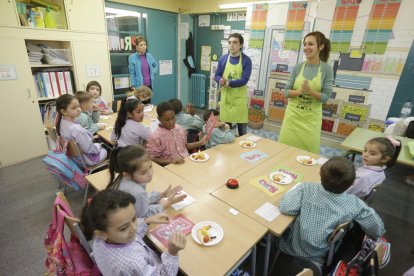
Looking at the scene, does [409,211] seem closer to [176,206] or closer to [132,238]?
[176,206]

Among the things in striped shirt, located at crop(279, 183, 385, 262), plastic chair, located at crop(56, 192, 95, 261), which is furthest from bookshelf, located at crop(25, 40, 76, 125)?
striped shirt, located at crop(279, 183, 385, 262)

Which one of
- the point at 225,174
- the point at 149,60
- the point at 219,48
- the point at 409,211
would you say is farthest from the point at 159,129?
the point at 219,48

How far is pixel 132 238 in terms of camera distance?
1.01 meters

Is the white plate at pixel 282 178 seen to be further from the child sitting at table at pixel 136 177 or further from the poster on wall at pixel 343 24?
the poster on wall at pixel 343 24

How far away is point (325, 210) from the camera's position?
1.32m

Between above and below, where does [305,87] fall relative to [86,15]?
below

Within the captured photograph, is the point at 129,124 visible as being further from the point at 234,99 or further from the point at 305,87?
the point at 305,87

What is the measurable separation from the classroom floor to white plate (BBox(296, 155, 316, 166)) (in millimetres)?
810

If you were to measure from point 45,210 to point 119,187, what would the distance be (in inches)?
65.2

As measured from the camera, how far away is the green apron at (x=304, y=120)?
2.38 m

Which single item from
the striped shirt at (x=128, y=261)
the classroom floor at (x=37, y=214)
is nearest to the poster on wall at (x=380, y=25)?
the classroom floor at (x=37, y=214)

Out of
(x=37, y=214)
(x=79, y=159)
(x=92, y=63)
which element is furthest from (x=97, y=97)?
(x=37, y=214)

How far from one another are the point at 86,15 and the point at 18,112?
165 cm

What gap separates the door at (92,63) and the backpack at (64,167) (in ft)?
5.42
